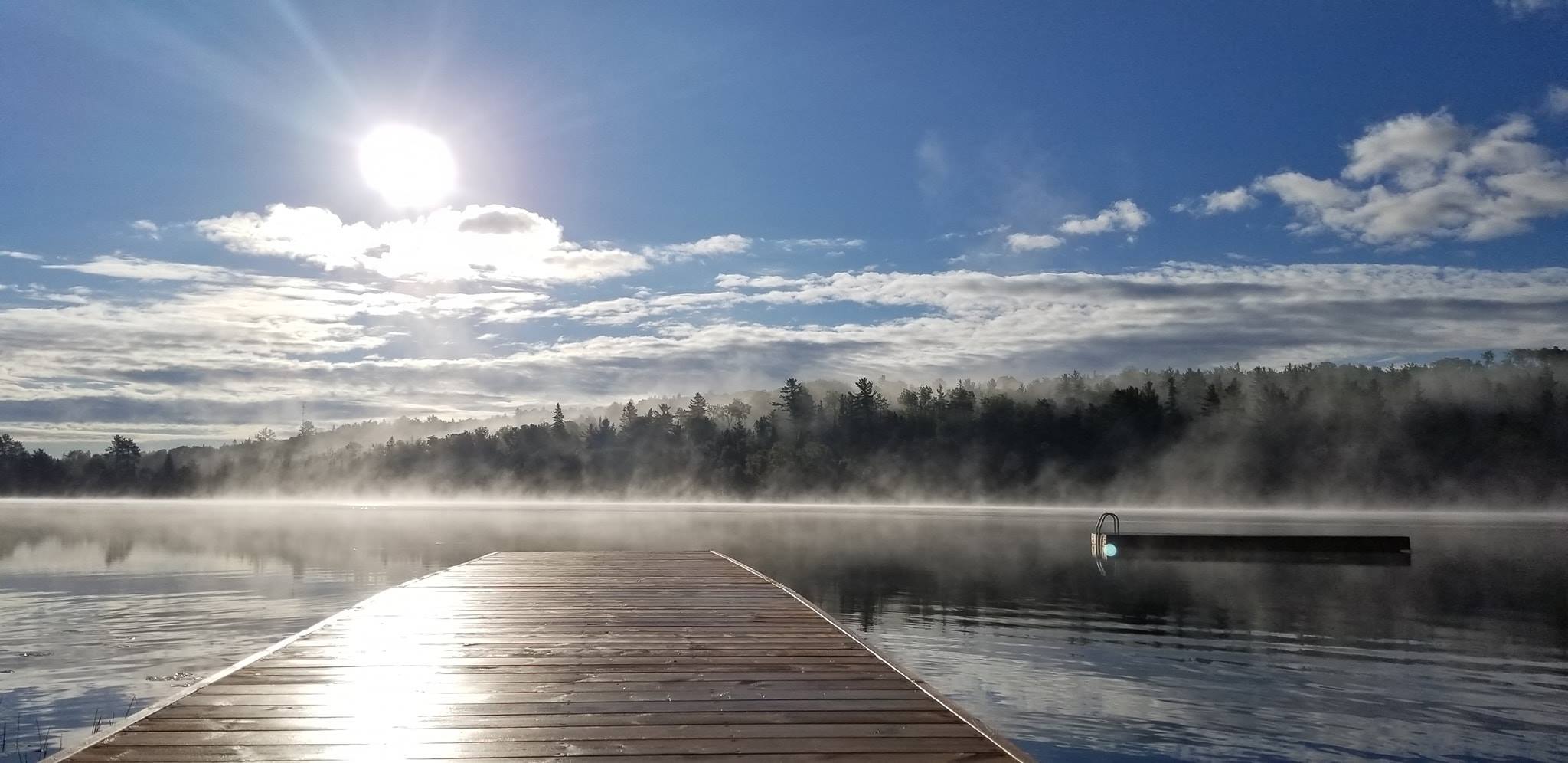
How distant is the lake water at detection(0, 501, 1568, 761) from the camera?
34.0 ft

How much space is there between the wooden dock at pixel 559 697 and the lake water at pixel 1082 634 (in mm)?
2699

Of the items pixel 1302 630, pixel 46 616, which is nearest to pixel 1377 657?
pixel 1302 630

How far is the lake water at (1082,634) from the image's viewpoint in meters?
10.4

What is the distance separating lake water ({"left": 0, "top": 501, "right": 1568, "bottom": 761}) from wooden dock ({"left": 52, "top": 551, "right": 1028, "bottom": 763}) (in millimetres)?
2699

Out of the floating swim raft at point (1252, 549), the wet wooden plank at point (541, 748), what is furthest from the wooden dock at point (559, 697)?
the floating swim raft at point (1252, 549)

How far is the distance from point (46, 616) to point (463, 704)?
15.3m

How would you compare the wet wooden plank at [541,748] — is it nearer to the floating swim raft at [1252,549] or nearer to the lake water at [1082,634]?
the lake water at [1082,634]

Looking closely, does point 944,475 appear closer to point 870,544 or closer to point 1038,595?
point 870,544

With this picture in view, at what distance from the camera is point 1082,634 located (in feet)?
53.2

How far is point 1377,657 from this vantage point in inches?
562

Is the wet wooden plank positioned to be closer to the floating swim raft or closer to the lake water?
the lake water

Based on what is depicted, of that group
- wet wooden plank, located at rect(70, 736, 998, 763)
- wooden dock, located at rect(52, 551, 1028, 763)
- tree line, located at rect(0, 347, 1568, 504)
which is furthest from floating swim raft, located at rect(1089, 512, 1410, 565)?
tree line, located at rect(0, 347, 1568, 504)

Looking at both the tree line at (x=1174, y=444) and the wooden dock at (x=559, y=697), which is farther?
the tree line at (x=1174, y=444)

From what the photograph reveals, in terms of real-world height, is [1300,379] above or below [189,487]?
above
